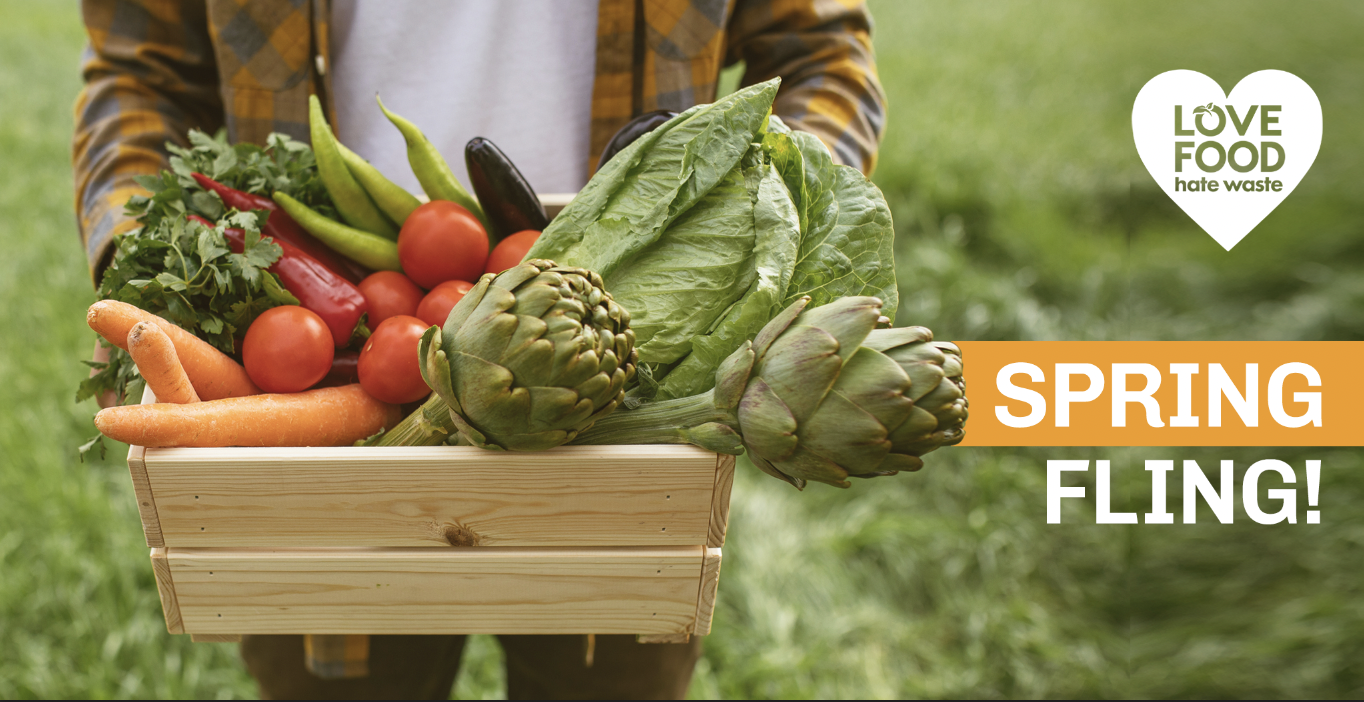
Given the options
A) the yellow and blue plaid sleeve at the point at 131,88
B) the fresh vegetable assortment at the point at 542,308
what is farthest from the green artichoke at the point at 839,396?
the yellow and blue plaid sleeve at the point at 131,88

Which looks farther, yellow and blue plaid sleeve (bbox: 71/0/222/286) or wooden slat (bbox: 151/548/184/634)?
yellow and blue plaid sleeve (bbox: 71/0/222/286)

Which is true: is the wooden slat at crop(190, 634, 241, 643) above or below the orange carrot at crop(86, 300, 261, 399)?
below

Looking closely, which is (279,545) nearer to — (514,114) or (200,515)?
(200,515)

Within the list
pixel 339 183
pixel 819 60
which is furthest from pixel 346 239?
pixel 819 60

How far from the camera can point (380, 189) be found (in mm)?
1453

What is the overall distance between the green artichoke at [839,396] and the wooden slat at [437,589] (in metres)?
0.23

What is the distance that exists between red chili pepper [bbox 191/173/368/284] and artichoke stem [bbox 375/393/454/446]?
33cm

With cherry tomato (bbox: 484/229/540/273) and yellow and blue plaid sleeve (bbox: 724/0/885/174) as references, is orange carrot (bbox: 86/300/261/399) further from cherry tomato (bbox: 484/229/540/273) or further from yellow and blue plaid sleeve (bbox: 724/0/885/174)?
yellow and blue plaid sleeve (bbox: 724/0/885/174)

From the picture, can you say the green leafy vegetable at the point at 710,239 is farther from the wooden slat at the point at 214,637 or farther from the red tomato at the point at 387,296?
the wooden slat at the point at 214,637

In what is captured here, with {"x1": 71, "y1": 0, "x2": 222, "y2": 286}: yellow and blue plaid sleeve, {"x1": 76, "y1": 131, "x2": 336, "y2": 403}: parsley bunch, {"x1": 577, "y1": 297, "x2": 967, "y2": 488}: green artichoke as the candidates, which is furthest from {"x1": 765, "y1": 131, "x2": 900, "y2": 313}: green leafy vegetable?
{"x1": 71, "y1": 0, "x2": 222, "y2": 286}: yellow and blue plaid sleeve

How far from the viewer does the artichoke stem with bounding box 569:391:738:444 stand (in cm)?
113

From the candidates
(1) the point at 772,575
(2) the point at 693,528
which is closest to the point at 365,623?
(2) the point at 693,528

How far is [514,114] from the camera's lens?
5.68ft

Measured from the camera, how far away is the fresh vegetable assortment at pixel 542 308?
1.04m
